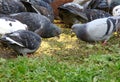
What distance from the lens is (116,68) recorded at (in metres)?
6.00

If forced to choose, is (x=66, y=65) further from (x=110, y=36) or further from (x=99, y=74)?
(x=110, y=36)

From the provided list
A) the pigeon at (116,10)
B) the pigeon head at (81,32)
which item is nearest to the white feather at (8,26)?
the pigeon head at (81,32)

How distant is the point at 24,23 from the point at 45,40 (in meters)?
0.57

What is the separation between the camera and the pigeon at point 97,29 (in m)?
7.73

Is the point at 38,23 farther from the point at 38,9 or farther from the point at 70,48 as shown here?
the point at 70,48

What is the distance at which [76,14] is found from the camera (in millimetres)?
8891

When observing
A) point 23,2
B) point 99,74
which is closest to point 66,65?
point 99,74

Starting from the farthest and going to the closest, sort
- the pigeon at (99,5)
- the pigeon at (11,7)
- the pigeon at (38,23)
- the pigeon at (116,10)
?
the pigeon at (99,5) → the pigeon at (116,10) → the pigeon at (11,7) → the pigeon at (38,23)

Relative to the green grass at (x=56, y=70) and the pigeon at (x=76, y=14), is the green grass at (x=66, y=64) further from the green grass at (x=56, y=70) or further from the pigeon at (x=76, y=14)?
the pigeon at (x=76, y=14)

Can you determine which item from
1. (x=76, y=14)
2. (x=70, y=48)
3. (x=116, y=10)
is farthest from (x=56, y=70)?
(x=116, y=10)

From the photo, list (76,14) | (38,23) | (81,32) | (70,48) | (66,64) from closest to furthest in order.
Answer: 1. (66,64)
2. (70,48)
3. (81,32)
4. (38,23)
5. (76,14)

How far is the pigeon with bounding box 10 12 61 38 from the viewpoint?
812 centimetres

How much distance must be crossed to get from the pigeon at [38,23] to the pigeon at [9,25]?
40 cm

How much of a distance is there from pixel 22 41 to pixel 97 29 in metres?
1.73
